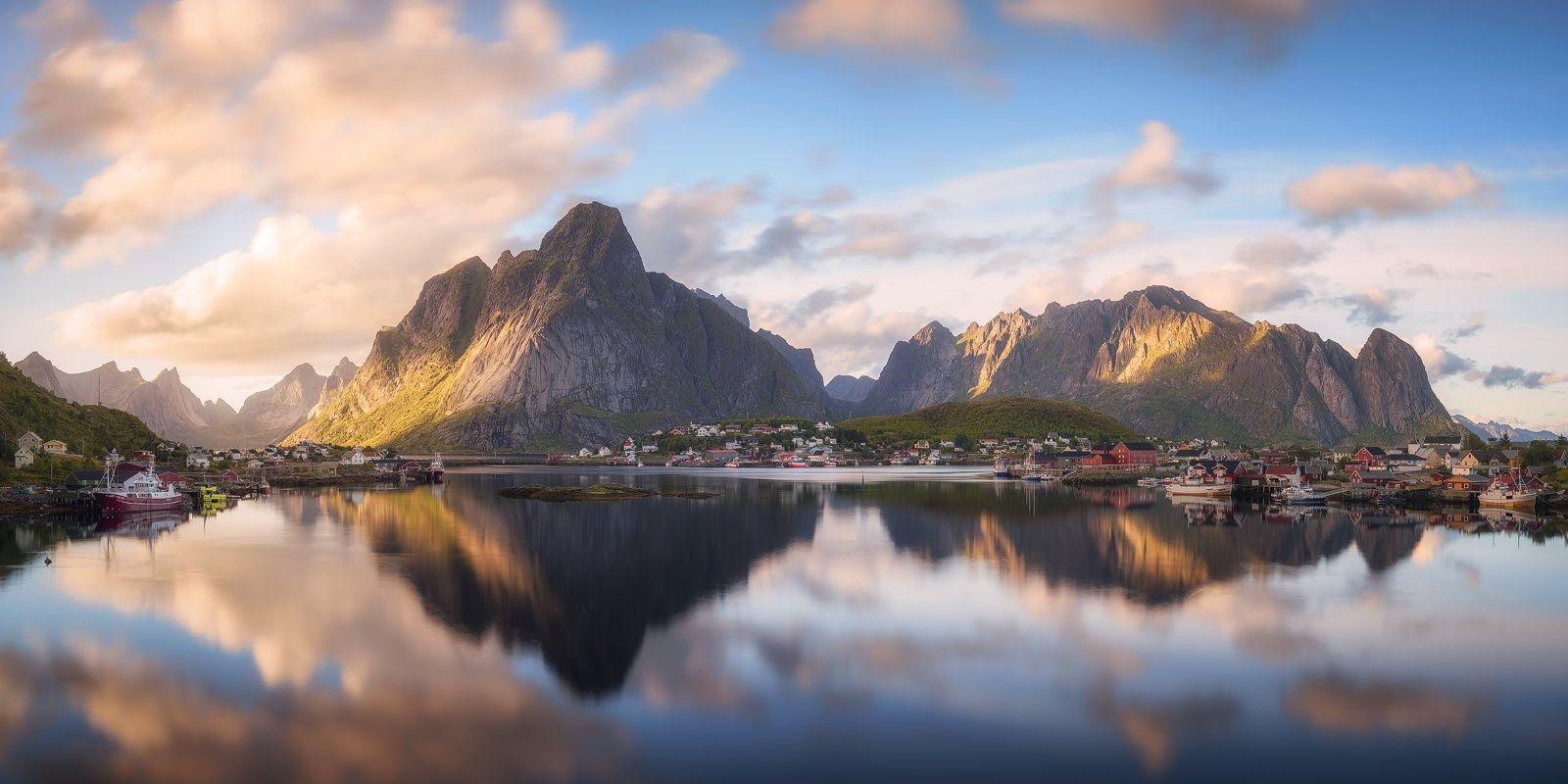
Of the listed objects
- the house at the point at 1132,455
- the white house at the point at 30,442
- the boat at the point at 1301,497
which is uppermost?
the white house at the point at 30,442

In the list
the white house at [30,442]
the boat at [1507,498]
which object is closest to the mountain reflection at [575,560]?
the white house at [30,442]

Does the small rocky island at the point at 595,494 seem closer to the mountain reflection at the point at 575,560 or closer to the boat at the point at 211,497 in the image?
the mountain reflection at the point at 575,560

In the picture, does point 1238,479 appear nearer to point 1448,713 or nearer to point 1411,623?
point 1411,623

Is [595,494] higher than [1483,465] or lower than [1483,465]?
lower

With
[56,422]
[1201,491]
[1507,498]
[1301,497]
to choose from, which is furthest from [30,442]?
[1507,498]

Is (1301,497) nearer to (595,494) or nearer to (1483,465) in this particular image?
(1483,465)

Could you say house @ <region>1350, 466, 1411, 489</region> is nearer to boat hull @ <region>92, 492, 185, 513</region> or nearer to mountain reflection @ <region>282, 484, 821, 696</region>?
mountain reflection @ <region>282, 484, 821, 696</region>
